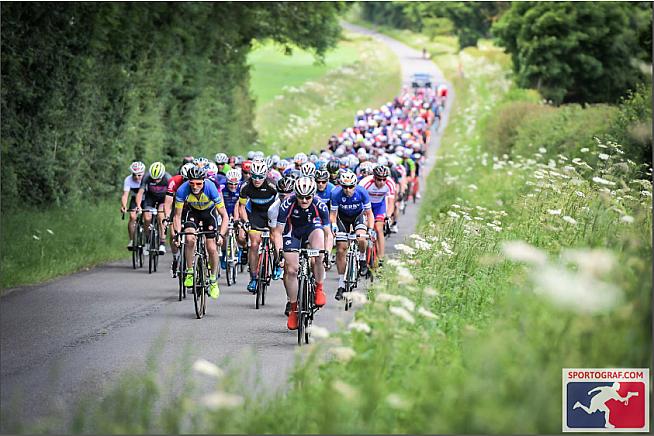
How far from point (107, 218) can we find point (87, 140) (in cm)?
245

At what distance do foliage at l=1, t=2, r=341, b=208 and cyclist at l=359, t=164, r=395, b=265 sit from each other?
738cm

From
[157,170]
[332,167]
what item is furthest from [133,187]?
[332,167]

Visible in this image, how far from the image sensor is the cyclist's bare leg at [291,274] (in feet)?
47.4

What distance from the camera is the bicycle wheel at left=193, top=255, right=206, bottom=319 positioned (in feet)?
53.1

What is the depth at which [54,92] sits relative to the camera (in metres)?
26.1

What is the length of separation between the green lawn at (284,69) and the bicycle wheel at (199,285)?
6942cm

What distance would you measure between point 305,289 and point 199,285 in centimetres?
243

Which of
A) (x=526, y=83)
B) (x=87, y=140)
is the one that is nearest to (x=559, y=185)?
(x=87, y=140)

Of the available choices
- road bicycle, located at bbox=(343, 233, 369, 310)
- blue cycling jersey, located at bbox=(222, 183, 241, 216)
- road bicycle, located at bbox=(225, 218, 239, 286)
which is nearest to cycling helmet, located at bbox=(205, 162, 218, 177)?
blue cycling jersey, located at bbox=(222, 183, 241, 216)

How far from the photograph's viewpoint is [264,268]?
17922mm

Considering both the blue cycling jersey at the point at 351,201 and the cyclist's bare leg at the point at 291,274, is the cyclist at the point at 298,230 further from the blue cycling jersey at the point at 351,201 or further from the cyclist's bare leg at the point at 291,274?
the blue cycling jersey at the point at 351,201

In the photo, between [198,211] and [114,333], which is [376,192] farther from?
[114,333]

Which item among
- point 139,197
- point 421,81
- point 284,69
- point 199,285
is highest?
point 284,69

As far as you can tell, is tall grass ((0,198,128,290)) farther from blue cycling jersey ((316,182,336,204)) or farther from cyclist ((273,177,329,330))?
cyclist ((273,177,329,330))
